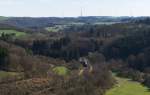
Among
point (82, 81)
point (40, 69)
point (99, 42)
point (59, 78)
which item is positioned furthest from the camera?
point (99, 42)

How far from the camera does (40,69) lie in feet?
180

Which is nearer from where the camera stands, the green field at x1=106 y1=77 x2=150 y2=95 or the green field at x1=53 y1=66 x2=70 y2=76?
the green field at x1=106 y1=77 x2=150 y2=95

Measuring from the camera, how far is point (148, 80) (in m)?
49.2

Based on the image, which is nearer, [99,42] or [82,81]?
[82,81]

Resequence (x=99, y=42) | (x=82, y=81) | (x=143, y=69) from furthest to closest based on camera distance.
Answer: (x=99, y=42) → (x=143, y=69) → (x=82, y=81)

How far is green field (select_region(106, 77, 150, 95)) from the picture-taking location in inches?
1651

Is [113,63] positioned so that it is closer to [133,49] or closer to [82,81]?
[133,49]

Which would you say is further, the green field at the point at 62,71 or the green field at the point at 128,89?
the green field at the point at 62,71

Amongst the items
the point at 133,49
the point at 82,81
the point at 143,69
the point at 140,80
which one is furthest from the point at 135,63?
the point at 82,81

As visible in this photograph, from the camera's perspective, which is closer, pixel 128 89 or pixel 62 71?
pixel 128 89

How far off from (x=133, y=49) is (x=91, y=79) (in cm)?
3625

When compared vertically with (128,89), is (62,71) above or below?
below

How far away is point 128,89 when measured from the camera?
44.4 meters

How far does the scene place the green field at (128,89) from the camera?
138 ft
